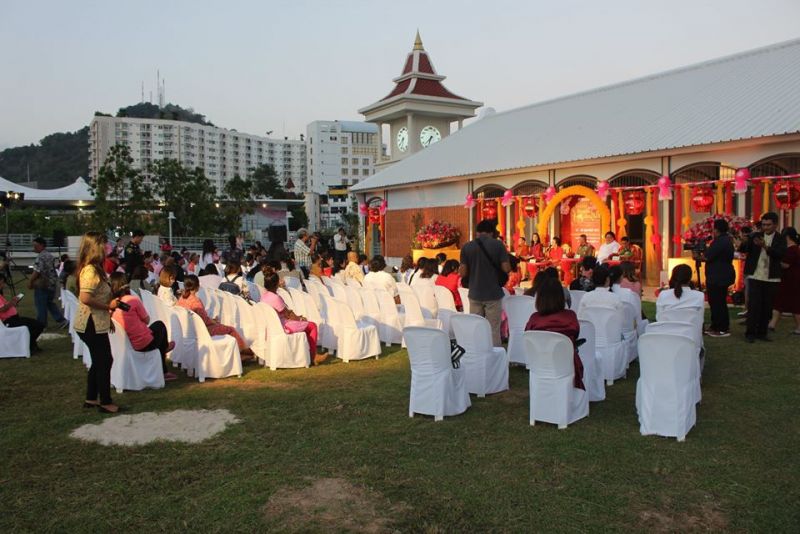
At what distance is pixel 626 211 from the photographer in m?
15.7

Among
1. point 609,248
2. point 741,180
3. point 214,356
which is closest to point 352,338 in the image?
point 214,356

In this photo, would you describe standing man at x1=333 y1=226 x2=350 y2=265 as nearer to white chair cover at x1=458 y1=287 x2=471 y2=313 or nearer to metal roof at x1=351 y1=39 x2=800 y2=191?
metal roof at x1=351 y1=39 x2=800 y2=191

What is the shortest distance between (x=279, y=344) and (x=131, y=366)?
67.1 inches

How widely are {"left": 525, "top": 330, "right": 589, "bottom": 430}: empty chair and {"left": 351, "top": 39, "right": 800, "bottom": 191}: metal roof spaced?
9.89 m

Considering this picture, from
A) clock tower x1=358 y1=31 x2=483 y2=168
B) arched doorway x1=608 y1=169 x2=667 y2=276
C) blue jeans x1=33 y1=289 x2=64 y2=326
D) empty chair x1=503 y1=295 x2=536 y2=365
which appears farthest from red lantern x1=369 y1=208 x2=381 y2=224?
empty chair x1=503 y1=295 x2=536 y2=365

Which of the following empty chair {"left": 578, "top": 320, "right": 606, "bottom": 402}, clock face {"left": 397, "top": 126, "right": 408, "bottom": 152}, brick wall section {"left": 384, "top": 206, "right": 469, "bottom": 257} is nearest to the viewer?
empty chair {"left": 578, "top": 320, "right": 606, "bottom": 402}

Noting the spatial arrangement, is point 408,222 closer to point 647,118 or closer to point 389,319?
point 647,118

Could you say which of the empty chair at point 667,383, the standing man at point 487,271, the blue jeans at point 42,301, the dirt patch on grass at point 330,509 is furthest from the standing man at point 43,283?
the empty chair at point 667,383

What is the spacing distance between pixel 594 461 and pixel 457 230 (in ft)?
53.6

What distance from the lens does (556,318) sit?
18.0 feet

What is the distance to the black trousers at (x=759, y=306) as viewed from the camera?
28.7 ft

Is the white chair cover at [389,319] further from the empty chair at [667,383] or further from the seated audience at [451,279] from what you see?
the empty chair at [667,383]

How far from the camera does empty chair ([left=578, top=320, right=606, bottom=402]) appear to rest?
593 centimetres

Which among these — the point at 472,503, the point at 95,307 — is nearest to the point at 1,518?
the point at 95,307
